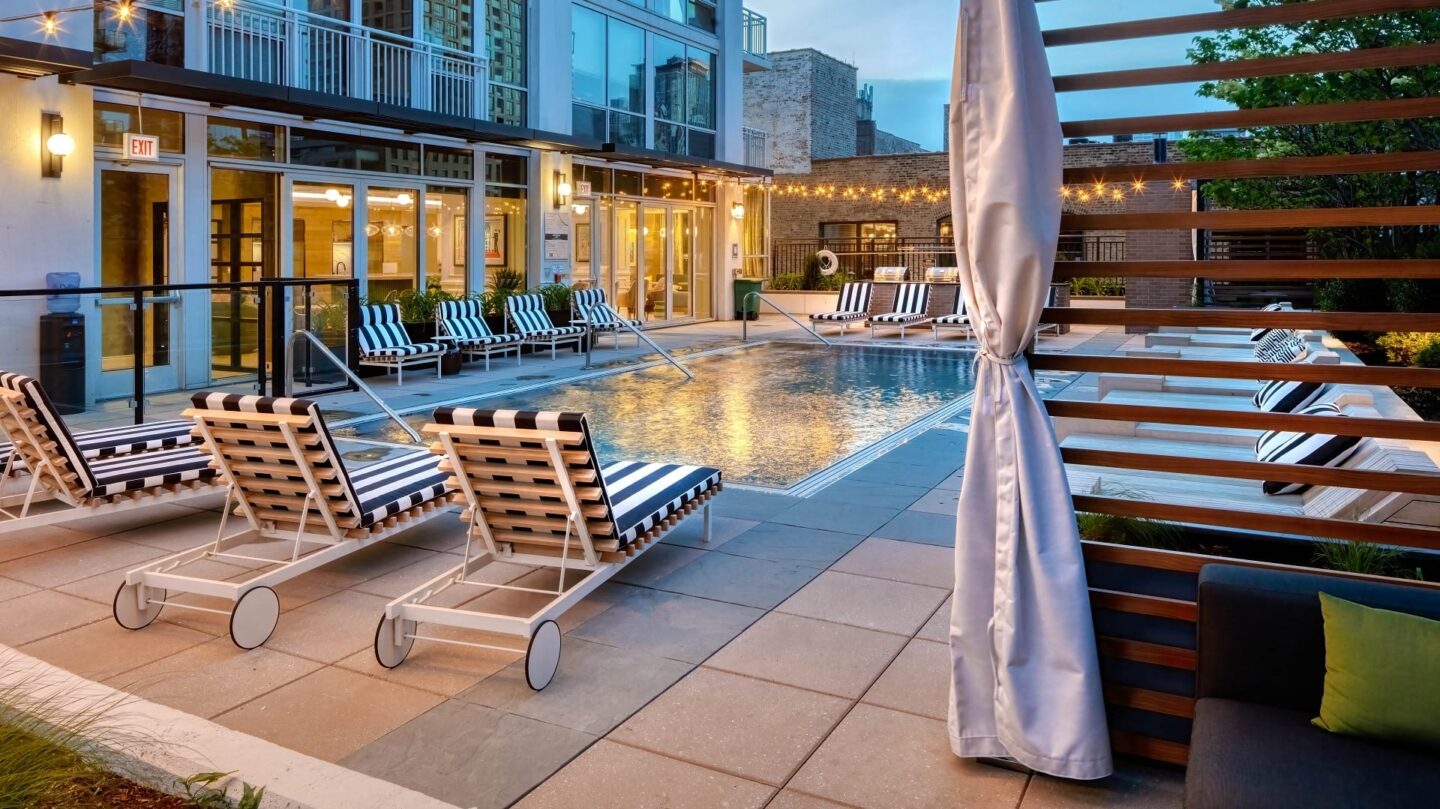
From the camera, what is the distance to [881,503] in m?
7.07

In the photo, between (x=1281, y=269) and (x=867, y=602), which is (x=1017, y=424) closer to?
(x=1281, y=269)

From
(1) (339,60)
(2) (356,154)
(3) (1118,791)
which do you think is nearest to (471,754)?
(3) (1118,791)

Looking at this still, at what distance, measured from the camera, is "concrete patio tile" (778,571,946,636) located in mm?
4738

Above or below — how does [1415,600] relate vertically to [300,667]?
above

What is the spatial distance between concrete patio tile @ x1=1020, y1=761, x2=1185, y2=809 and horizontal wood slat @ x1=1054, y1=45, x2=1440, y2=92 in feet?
6.86

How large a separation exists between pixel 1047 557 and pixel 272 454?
11.2 ft

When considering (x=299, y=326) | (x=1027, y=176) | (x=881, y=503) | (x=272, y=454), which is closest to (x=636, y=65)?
(x=299, y=326)

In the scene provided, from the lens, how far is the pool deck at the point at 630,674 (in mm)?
3326

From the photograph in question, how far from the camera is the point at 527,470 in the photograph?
454 cm

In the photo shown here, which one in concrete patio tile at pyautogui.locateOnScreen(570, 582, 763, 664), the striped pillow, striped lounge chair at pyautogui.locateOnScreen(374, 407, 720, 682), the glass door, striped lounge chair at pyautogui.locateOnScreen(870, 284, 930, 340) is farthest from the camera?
striped lounge chair at pyautogui.locateOnScreen(870, 284, 930, 340)

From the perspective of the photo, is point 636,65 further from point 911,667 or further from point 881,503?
point 911,667

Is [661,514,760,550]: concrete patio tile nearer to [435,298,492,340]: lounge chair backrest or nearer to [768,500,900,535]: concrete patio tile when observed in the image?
[768,500,900,535]: concrete patio tile

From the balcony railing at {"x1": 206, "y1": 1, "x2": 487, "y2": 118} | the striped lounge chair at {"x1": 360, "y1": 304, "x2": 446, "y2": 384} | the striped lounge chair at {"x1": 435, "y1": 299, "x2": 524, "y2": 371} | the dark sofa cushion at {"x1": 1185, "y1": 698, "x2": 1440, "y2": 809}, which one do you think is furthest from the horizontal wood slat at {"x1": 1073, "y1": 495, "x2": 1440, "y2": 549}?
the striped lounge chair at {"x1": 435, "y1": 299, "x2": 524, "y2": 371}

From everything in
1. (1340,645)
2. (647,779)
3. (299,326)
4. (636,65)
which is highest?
(636,65)
